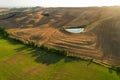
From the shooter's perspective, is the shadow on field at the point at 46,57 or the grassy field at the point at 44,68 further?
the shadow on field at the point at 46,57

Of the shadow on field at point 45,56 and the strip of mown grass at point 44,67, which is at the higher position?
the shadow on field at point 45,56

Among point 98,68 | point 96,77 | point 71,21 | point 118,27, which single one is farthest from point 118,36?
point 71,21

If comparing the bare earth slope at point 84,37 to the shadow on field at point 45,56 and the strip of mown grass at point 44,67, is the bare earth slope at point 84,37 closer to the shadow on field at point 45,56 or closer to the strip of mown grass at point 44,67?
the shadow on field at point 45,56

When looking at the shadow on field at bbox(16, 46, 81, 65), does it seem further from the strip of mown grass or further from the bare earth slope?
the bare earth slope

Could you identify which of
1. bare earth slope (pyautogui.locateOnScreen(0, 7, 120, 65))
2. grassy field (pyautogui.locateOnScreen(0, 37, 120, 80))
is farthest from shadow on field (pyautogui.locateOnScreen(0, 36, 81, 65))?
bare earth slope (pyautogui.locateOnScreen(0, 7, 120, 65))

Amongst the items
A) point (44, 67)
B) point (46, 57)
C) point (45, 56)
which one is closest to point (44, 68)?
point (44, 67)

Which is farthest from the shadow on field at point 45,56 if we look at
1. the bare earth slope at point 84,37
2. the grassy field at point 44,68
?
the bare earth slope at point 84,37

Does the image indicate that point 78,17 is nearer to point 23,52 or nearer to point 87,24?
point 87,24

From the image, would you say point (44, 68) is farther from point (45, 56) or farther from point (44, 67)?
point (45, 56)

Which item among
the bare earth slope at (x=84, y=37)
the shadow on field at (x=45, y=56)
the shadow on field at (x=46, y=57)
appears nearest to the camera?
the shadow on field at (x=46, y=57)

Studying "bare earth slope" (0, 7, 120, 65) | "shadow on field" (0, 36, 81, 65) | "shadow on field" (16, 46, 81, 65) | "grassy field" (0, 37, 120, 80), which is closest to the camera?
"grassy field" (0, 37, 120, 80)
